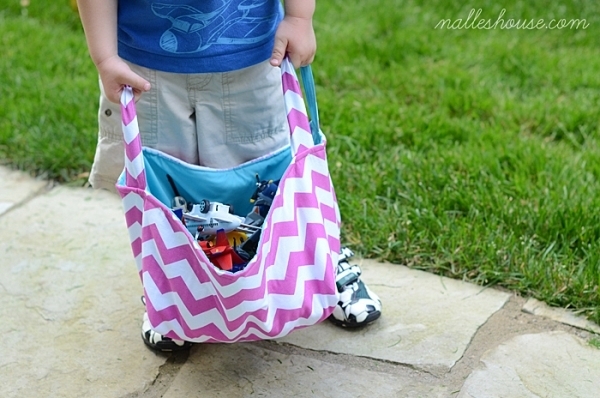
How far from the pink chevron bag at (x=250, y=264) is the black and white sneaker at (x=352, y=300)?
0.71 feet

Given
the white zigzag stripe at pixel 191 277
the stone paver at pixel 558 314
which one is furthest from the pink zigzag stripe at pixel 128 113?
the stone paver at pixel 558 314

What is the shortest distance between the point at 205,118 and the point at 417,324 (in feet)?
2.02

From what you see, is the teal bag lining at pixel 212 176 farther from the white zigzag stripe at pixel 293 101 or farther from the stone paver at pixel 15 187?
the stone paver at pixel 15 187

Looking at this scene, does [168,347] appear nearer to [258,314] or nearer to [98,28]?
[258,314]

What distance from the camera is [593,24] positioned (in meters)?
3.32

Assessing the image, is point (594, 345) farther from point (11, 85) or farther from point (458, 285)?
point (11, 85)

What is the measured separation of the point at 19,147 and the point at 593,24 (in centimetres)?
222

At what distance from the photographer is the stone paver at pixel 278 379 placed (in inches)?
61.6

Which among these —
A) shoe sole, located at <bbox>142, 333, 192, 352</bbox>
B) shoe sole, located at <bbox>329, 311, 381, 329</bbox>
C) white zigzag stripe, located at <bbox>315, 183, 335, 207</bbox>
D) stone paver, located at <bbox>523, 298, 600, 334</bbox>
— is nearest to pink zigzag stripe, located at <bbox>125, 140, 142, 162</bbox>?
white zigzag stripe, located at <bbox>315, 183, 335, 207</bbox>

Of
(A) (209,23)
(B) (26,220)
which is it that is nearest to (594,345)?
(A) (209,23)

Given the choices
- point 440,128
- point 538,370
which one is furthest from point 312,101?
point 440,128

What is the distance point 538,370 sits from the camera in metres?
1.60

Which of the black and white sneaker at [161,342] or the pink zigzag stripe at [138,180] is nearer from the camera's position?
the pink zigzag stripe at [138,180]

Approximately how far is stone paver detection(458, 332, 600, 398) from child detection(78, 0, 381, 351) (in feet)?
0.89
